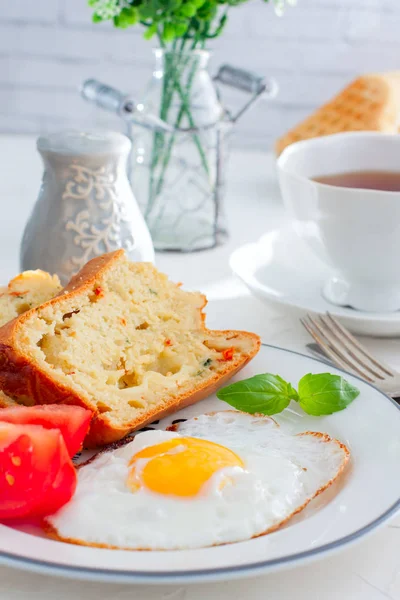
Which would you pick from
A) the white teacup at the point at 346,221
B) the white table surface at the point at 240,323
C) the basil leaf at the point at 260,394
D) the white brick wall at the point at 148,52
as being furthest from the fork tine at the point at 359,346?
the white brick wall at the point at 148,52

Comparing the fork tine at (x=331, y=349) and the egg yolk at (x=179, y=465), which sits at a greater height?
the egg yolk at (x=179, y=465)

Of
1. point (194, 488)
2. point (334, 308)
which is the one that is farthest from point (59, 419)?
point (334, 308)

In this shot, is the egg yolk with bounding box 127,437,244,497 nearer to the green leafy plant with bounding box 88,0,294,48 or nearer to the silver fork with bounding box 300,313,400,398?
the silver fork with bounding box 300,313,400,398

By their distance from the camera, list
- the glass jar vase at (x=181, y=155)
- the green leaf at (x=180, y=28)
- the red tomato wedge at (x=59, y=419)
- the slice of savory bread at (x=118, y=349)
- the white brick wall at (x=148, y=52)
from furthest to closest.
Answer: the white brick wall at (x=148, y=52), the glass jar vase at (x=181, y=155), the green leaf at (x=180, y=28), the slice of savory bread at (x=118, y=349), the red tomato wedge at (x=59, y=419)

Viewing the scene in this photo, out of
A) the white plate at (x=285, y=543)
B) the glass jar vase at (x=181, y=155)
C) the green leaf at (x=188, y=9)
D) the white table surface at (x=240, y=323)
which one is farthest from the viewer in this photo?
the glass jar vase at (x=181, y=155)

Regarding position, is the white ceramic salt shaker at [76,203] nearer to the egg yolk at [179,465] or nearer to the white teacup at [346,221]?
the white teacup at [346,221]

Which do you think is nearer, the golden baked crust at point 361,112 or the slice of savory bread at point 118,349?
the slice of savory bread at point 118,349

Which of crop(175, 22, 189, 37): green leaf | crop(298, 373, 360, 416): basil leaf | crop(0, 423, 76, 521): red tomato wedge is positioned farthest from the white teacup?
crop(0, 423, 76, 521): red tomato wedge

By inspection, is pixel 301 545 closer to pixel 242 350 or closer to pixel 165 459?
pixel 165 459
